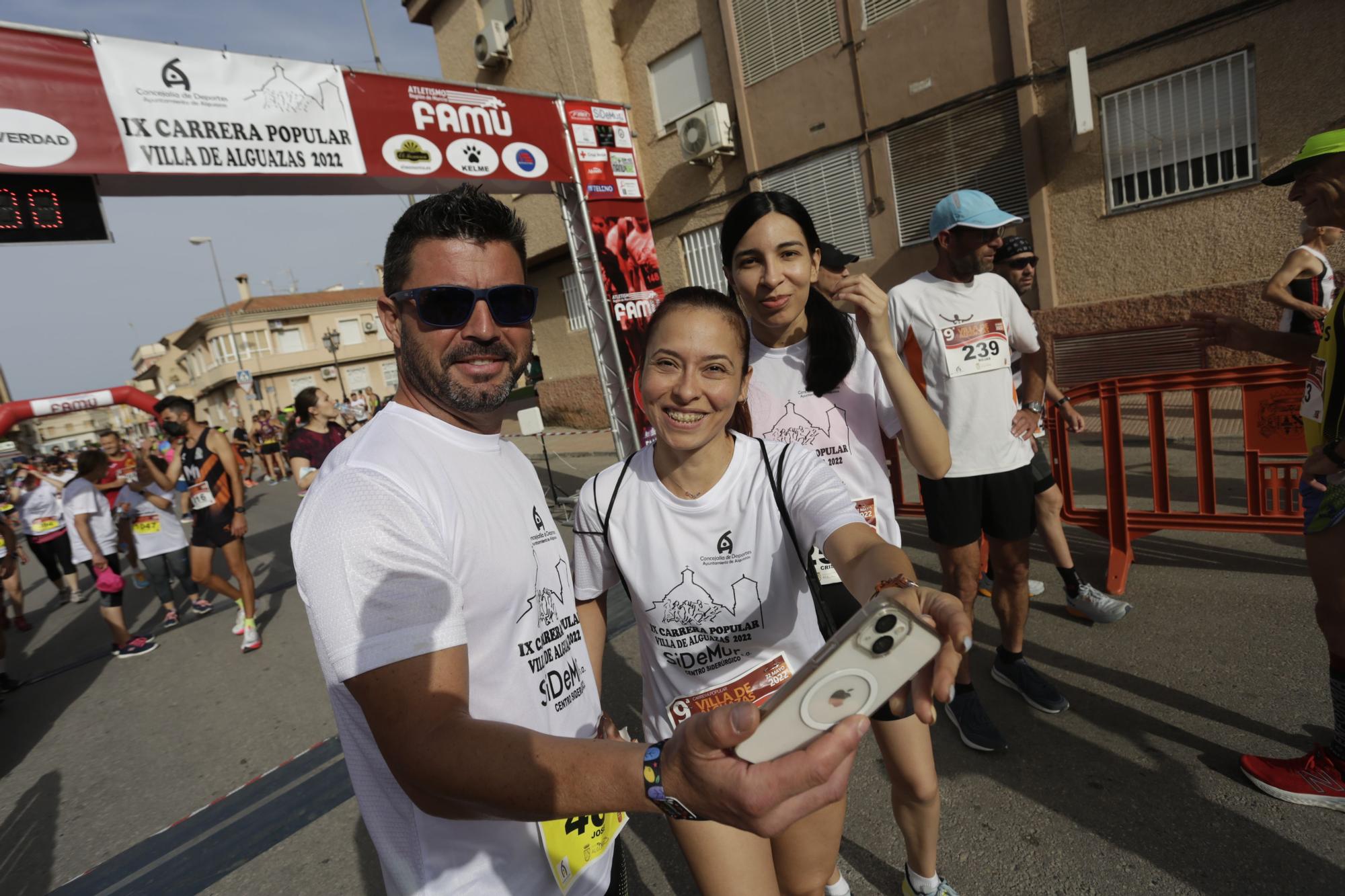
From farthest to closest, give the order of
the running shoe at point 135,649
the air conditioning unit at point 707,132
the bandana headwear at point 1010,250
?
the air conditioning unit at point 707,132
the running shoe at point 135,649
the bandana headwear at point 1010,250

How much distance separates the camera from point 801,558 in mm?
1665

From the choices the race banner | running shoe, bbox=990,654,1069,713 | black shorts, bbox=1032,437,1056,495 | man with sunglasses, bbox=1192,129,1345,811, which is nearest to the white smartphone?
man with sunglasses, bbox=1192,129,1345,811

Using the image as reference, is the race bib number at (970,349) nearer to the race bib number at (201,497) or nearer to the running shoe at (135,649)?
the race bib number at (201,497)

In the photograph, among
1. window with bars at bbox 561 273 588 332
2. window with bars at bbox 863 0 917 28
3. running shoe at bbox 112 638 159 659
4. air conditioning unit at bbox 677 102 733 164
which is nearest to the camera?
running shoe at bbox 112 638 159 659

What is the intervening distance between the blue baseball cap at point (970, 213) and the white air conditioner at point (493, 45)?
53.5 feet

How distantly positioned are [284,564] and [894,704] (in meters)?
9.34

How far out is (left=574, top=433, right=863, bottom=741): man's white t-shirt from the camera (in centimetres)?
166

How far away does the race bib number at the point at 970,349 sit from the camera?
9.37 feet

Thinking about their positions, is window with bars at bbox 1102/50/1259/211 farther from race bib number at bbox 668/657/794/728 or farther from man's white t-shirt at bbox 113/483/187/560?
man's white t-shirt at bbox 113/483/187/560

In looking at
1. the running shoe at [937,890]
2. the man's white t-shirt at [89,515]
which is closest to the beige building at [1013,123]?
the running shoe at [937,890]

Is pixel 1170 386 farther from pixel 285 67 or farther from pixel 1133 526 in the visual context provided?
pixel 285 67

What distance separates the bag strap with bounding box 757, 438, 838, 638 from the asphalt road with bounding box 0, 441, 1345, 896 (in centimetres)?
122

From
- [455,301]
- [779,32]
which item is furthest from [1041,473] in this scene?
[779,32]

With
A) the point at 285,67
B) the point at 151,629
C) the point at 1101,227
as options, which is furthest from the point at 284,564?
the point at 1101,227
